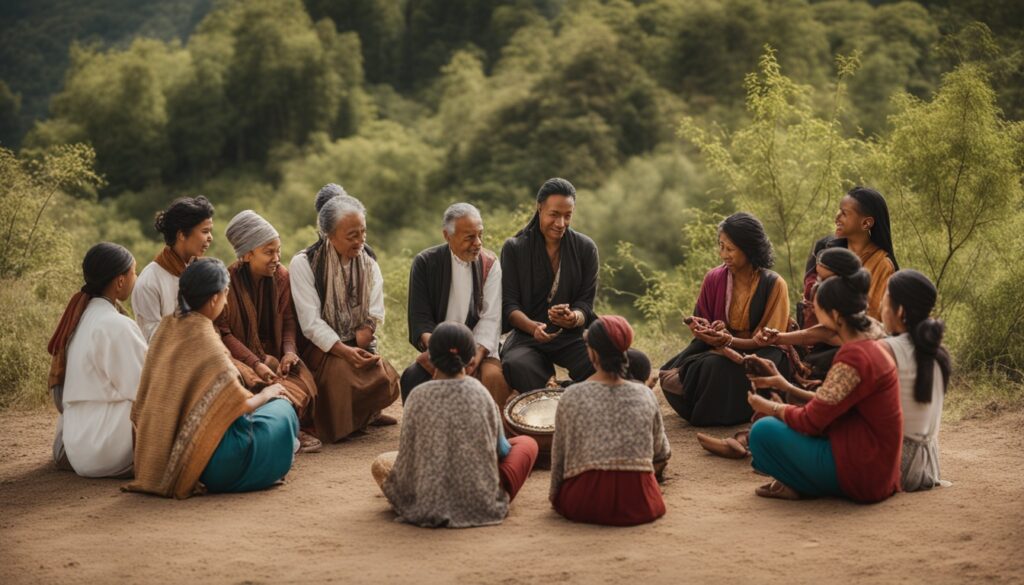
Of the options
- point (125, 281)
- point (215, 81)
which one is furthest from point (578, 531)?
point (215, 81)

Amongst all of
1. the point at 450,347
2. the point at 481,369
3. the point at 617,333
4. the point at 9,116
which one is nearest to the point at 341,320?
the point at 481,369

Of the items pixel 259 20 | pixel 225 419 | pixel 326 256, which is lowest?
pixel 225 419

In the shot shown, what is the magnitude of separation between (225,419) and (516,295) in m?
2.59

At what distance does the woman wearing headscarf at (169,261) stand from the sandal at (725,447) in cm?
356

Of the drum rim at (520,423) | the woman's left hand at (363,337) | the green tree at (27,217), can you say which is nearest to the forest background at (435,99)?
the green tree at (27,217)

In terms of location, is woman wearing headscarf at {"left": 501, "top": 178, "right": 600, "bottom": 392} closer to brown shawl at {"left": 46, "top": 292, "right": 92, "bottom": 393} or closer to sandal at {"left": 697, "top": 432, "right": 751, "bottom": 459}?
sandal at {"left": 697, "top": 432, "right": 751, "bottom": 459}

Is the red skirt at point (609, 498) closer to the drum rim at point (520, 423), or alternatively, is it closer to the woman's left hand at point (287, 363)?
the drum rim at point (520, 423)

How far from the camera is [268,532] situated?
5297 mm

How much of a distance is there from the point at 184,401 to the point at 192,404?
56 millimetres

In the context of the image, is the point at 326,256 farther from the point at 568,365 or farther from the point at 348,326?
the point at 568,365

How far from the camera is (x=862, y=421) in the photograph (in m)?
5.30

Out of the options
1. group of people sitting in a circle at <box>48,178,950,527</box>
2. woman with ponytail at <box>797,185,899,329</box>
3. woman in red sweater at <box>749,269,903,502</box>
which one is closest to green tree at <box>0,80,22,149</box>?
group of people sitting in a circle at <box>48,178,950,527</box>

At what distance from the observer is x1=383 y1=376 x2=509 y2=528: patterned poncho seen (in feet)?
17.2

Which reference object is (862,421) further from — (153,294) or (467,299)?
(153,294)
